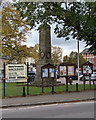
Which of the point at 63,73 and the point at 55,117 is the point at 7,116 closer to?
the point at 55,117

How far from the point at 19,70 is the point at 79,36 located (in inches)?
241

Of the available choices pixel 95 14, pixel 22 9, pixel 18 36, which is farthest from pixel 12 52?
pixel 95 14

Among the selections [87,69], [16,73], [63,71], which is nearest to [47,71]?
[63,71]

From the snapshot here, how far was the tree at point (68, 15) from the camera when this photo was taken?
1928cm

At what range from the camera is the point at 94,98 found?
15.0 m

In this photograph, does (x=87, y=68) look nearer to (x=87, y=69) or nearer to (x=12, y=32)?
(x=87, y=69)

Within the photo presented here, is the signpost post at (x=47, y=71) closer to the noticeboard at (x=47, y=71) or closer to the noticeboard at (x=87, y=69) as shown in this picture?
the noticeboard at (x=47, y=71)

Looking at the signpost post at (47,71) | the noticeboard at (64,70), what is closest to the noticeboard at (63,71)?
the noticeboard at (64,70)

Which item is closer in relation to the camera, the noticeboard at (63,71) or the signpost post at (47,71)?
the signpost post at (47,71)

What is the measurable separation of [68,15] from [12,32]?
18.1 metres

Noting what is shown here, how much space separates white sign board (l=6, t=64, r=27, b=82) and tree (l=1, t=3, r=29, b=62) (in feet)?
58.3

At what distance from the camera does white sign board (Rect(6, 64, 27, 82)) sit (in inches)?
679

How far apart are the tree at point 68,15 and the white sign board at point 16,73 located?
469 cm

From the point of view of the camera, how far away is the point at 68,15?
19328 millimetres
